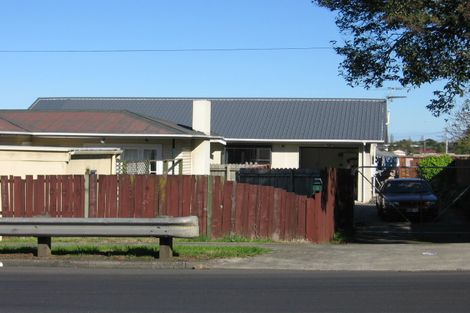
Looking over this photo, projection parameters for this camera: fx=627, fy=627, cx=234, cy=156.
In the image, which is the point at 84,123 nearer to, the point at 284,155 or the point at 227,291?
the point at 284,155

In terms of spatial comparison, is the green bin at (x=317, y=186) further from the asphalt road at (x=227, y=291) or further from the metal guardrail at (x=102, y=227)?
the asphalt road at (x=227, y=291)

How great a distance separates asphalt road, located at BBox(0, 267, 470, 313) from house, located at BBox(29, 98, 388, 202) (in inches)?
755

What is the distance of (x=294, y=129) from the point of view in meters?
34.1

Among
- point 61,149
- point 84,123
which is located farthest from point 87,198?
point 84,123

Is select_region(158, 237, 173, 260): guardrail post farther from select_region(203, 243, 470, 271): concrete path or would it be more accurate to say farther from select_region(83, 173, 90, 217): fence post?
select_region(83, 173, 90, 217): fence post

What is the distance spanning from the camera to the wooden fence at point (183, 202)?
49.5ft

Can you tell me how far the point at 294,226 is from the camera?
1531cm

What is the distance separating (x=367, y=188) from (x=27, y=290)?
2546 centimetres

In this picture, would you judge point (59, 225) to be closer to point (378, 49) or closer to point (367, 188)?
point (378, 49)

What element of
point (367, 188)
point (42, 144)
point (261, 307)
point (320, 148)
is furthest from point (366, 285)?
point (320, 148)

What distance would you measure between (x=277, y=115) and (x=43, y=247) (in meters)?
25.5

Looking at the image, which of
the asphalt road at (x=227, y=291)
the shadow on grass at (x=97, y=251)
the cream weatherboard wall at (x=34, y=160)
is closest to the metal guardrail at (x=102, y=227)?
the shadow on grass at (x=97, y=251)

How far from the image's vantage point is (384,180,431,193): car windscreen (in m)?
23.0

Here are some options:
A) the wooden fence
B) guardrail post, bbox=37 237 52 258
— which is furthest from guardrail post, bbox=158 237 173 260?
the wooden fence
